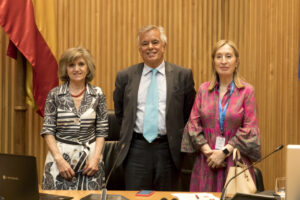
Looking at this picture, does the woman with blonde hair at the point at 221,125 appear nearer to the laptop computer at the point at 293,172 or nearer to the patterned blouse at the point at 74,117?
the patterned blouse at the point at 74,117

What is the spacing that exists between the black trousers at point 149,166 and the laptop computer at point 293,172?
4.96 feet

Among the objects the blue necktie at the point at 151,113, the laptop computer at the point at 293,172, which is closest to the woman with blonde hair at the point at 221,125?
the blue necktie at the point at 151,113

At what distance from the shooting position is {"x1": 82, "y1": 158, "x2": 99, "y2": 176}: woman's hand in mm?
2902

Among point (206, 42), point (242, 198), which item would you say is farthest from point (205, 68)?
point (242, 198)

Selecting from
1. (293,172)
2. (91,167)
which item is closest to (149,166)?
(91,167)

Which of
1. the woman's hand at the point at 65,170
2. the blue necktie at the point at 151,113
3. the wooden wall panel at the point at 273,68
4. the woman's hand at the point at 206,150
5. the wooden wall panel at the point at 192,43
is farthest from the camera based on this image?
the wooden wall panel at the point at 192,43

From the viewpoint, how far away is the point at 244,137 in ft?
9.61

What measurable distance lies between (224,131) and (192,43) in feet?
6.80

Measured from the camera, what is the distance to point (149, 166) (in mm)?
3156

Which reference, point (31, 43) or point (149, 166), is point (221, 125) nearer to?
point (149, 166)

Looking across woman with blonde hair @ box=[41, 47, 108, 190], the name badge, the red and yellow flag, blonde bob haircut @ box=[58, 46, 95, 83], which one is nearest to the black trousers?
woman with blonde hair @ box=[41, 47, 108, 190]

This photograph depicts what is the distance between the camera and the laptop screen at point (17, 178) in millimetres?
2025

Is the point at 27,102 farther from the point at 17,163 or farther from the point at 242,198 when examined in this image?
the point at 242,198

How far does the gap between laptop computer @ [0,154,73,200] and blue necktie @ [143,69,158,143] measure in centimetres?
120
